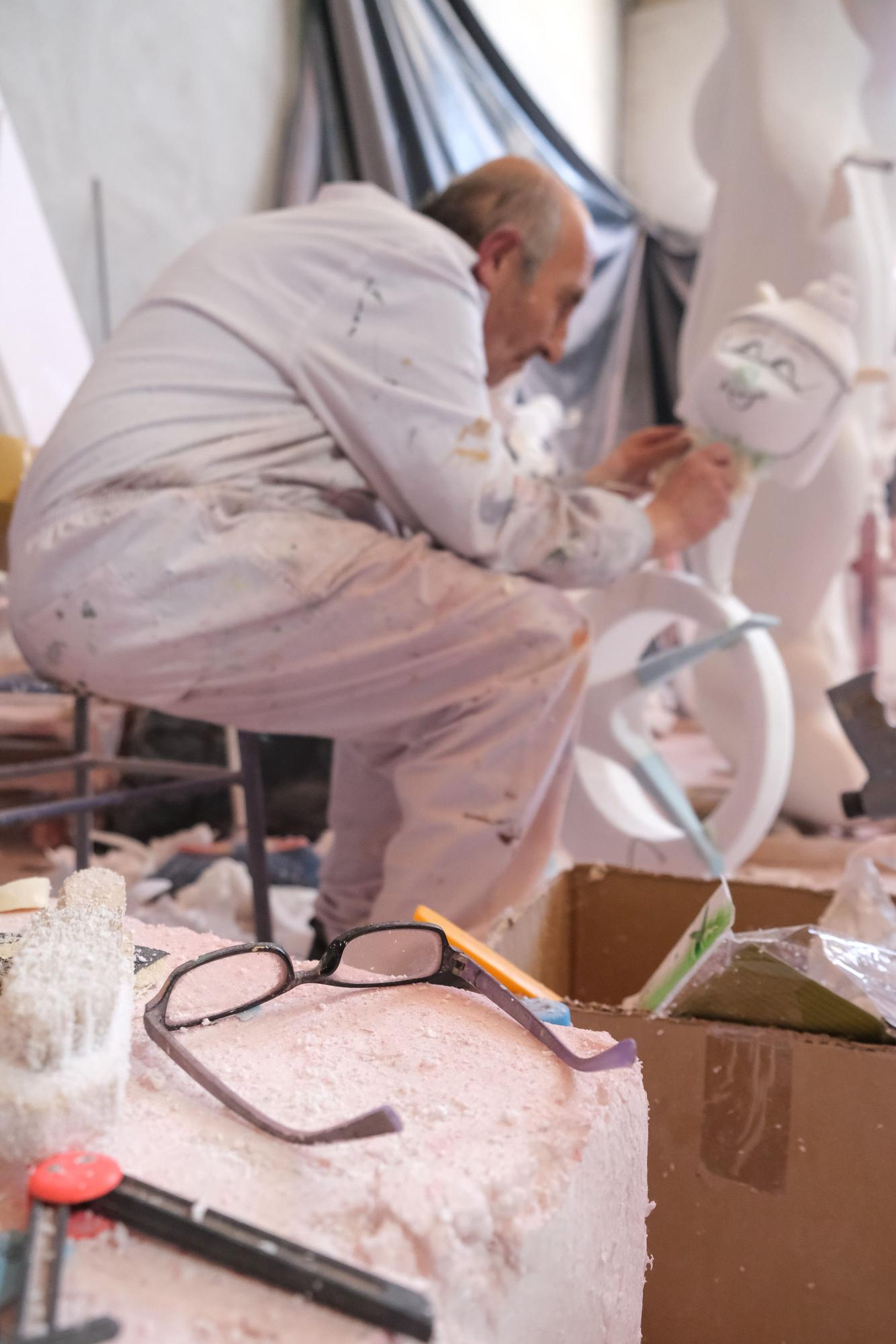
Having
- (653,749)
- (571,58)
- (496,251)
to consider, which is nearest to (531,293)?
(496,251)

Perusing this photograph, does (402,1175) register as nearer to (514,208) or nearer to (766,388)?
(514,208)

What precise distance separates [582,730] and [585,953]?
0.67m

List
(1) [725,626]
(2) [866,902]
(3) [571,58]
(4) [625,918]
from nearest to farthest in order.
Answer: (2) [866,902]
(4) [625,918]
(1) [725,626]
(3) [571,58]

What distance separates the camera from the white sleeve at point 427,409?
39.6 inches

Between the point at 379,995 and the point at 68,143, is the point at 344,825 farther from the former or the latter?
the point at 68,143

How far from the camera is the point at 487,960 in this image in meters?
0.47

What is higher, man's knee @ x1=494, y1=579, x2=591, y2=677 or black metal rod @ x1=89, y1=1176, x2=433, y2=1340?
black metal rod @ x1=89, y1=1176, x2=433, y2=1340

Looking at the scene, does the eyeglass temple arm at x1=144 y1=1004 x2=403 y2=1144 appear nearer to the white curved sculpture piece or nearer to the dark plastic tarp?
the white curved sculpture piece

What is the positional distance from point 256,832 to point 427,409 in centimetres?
54

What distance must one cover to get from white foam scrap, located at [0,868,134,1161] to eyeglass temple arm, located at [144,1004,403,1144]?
0.02 metres

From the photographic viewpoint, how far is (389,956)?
41 cm

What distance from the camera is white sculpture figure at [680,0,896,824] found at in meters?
1.94

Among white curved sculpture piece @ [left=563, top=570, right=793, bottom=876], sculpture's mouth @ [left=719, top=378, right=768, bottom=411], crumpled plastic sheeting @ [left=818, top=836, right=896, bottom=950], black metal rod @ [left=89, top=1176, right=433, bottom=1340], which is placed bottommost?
white curved sculpture piece @ [left=563, top=570, right=793, bottom=876]

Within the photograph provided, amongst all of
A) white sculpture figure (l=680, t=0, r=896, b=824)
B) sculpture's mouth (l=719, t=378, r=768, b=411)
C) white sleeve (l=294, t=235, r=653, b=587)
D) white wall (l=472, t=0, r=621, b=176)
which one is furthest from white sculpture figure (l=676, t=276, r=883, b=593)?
white wall (l=472, t=0, r=621, b=176)
